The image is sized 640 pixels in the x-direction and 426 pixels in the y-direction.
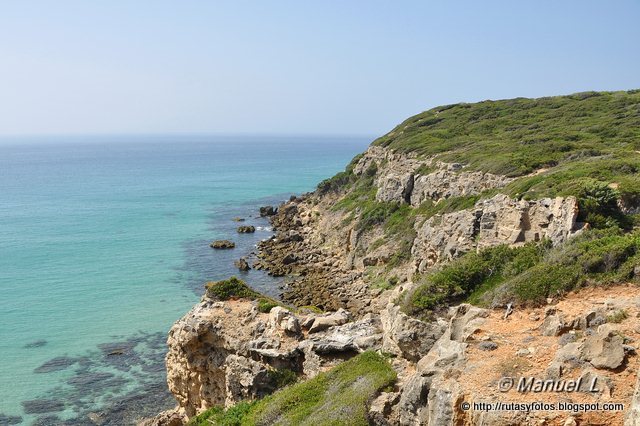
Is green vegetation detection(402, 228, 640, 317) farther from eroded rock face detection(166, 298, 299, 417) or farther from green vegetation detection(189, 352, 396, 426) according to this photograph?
eroded rock face detection(166, 298, 299, 417)

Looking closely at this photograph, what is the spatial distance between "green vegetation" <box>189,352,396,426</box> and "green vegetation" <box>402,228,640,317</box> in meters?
2.35

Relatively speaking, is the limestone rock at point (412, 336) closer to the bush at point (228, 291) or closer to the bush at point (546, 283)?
the bush at point (546, 283)

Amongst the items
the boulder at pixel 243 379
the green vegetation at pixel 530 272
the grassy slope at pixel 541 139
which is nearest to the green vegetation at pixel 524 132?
the grassy slope at pixel 541 139

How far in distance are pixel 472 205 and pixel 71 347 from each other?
30.6 meters

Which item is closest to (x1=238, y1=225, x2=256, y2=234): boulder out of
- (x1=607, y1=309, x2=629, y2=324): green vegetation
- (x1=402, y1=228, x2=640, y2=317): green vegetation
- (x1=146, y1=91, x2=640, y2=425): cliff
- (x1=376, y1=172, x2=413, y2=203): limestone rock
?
(x1=146, y1=91, x2=640, y2=425): cliff

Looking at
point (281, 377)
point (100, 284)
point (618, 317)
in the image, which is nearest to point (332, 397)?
point (281, 377)

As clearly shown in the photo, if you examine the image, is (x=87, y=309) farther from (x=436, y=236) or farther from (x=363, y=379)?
(x=363, y=379)

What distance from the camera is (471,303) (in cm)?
1490

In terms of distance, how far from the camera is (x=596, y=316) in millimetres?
11094

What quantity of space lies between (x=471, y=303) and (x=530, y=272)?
1957 mm

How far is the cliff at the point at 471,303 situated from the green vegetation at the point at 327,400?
125 millimetres

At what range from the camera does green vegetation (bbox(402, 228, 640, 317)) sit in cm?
1327

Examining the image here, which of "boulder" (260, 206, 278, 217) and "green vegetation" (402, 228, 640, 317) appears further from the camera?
"boulder" (260, 206, 278, 217)

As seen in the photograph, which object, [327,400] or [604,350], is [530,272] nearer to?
[604,350]
